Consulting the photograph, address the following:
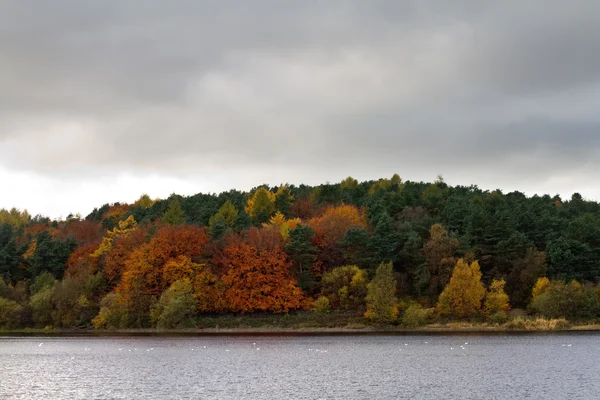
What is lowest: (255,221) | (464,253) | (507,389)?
(507,389)

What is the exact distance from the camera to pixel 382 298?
384ft

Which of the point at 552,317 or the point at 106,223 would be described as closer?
the point at 552,317

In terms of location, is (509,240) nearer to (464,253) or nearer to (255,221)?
(464,253)

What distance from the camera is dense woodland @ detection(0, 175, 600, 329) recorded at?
118 metres

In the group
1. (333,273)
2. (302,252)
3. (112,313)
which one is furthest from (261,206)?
(112,313)

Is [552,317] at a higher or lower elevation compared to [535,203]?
lower

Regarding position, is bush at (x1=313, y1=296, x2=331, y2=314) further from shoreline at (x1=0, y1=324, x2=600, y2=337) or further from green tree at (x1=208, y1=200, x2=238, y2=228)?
green tree at (x1=208, y1=200, x2=238, y2=228)

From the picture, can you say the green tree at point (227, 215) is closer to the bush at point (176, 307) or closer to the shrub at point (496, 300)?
the bush at point (176, 307)

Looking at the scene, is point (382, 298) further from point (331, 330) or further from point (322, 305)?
point (322, 305)

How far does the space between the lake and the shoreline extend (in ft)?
36.5

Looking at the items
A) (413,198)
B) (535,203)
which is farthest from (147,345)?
(535,203)

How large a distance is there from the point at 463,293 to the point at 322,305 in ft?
79.8

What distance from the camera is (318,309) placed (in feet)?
408

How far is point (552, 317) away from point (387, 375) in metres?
60.1
